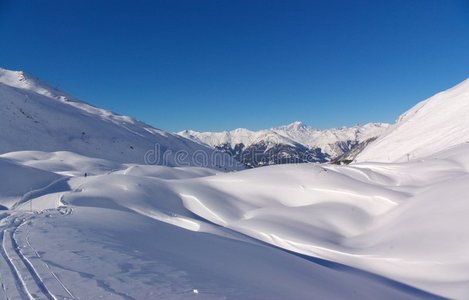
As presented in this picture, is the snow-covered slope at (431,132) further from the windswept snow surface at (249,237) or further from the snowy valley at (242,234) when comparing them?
the windswept snow surface at (249,237)

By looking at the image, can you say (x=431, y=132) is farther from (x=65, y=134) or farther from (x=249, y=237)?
(x=65, y=134)

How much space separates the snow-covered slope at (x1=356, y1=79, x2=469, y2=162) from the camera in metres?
59.2

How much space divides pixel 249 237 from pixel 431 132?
6670 centimetres

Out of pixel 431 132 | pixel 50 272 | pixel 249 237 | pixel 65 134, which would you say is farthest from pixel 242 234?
pixel 65 134

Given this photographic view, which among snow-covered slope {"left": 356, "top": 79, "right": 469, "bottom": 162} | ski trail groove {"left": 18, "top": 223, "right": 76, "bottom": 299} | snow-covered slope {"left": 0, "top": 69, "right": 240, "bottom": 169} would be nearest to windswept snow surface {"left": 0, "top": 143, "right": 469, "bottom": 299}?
ski trail groove {"left": 18, "top": 223, "right": 76, "bottom": 299}

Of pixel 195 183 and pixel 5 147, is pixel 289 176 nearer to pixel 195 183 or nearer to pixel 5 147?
pixel 195 183

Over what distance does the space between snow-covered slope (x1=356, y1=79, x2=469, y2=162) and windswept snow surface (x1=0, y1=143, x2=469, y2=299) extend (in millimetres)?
33346

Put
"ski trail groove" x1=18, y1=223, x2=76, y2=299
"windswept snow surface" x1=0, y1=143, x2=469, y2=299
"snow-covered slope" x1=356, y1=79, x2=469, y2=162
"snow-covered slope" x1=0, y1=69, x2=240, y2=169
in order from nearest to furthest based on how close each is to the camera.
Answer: "ski trail groove" x1=18, y1=223, x2=76, y2=299, "windswept snow surface" x1=0, y1=143, x2=469, y2=299, "snow-covered slope" x1=356, y1=79, x2=469, y2=162, "snow-covered slope" x1=0, y1=69, x2=240, y2=169

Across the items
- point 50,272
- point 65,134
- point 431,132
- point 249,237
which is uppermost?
point 65,134

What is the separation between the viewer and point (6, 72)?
181 metres

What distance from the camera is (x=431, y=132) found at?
7006 cm

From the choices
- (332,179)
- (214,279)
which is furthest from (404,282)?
(332,179)

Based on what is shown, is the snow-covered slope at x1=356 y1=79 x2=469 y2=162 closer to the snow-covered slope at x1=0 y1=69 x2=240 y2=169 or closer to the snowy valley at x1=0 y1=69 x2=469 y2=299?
the snowy valley at x1=0 y1=69 x2=469 y2=299

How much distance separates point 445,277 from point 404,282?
1206 millimetres
